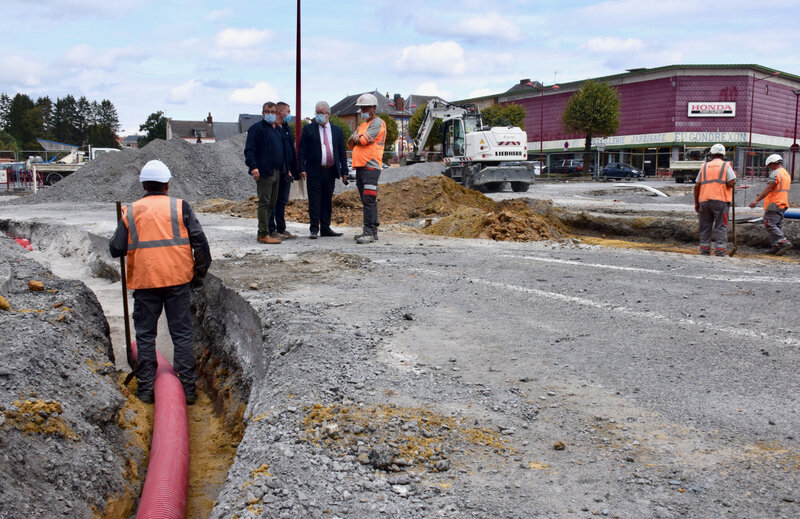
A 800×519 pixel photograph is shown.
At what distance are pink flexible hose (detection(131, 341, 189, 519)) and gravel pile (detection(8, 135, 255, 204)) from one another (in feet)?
52.5

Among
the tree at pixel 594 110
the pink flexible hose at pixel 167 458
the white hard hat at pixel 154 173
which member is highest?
the tree at pixel 594 110

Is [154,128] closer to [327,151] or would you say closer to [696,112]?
[696,112]

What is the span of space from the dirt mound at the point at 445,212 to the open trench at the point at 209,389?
548 cm

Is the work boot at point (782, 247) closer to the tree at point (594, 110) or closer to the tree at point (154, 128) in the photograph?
the tree at point (594, 110)

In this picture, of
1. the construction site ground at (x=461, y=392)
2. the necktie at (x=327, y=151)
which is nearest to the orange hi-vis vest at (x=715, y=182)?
the construction site ground at (x=461, y=392)

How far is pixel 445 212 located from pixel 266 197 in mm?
4902

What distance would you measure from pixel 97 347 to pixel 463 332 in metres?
2.94

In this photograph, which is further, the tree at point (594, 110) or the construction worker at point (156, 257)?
the tree at point (594, 110)

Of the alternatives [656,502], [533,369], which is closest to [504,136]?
[533,369]

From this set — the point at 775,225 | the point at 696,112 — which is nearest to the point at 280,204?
the point at 775,225

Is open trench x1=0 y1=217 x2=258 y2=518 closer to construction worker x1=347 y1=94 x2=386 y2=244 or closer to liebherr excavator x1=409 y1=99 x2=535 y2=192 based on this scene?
construction worker x1=347 y1=94 x2=386 y2=244

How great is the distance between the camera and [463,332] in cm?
476

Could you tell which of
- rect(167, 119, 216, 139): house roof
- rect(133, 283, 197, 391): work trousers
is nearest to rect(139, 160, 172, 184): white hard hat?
rect(133, 283, 197, 391): work trousers

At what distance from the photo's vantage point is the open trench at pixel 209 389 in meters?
4.09
